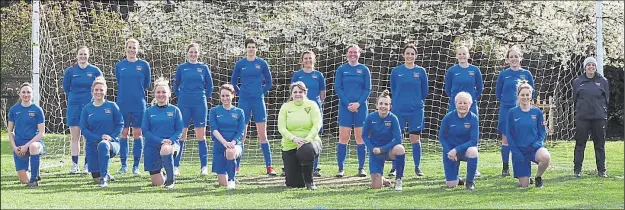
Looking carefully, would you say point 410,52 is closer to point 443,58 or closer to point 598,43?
point 598,43

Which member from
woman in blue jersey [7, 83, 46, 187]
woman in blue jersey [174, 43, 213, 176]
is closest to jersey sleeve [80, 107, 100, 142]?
woman in blue jersey [7, 83, 46, 187]

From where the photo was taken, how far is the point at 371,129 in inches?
298

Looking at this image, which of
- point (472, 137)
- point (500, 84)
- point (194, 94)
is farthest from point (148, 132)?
point (500, 84)

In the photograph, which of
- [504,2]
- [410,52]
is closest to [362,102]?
[410,52]

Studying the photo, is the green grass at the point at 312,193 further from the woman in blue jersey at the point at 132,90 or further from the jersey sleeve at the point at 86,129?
the woman in blue jersey at the point at 132,90

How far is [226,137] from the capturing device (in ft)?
25.4

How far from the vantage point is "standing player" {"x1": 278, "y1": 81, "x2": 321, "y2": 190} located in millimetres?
7484

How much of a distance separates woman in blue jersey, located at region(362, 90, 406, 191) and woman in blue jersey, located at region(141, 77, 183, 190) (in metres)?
1.93

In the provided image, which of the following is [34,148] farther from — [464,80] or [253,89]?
[464,80]

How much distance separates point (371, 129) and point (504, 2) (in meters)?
8.46

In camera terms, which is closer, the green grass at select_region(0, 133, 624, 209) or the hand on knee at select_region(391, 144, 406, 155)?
the green grass at select_region(0, 133, 624, 209)

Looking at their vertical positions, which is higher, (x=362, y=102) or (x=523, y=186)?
(x=362, y=102)

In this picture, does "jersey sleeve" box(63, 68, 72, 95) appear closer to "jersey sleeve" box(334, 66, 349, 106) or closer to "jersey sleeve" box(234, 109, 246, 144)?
"jersey sleeve" box(234, 109, 246, 144)

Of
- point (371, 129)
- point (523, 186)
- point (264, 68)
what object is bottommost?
point (523, 186)
